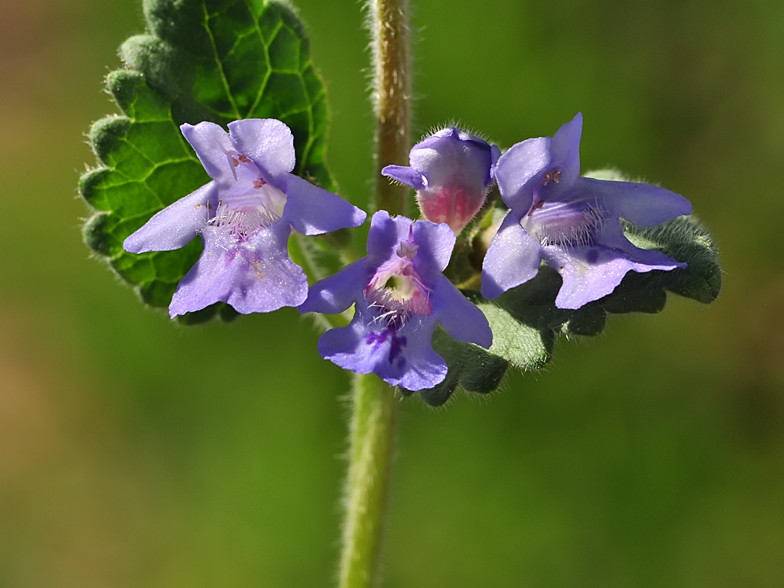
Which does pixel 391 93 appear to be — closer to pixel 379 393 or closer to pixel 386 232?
pixel 386 232

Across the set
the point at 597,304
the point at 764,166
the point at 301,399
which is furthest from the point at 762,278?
the point at 597,304

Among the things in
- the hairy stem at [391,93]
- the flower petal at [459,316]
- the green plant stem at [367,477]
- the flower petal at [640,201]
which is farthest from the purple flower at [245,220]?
the green plant stem at [367,477]

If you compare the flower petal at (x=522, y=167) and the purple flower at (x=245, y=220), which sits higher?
the flower petal at (x=522, y=167)

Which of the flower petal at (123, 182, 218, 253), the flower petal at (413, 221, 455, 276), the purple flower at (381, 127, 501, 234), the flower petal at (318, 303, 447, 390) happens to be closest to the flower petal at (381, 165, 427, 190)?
the purple flower at (381, 127, 501, 234)

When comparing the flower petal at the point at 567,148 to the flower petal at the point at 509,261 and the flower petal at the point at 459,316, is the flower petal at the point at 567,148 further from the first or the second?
the flower petal at the point at 459,316

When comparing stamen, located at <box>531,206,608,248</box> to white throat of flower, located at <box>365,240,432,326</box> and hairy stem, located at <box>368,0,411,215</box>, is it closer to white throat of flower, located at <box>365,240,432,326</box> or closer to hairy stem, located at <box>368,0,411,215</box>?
white throat of flower, located at <box>365,240,432,326</box>

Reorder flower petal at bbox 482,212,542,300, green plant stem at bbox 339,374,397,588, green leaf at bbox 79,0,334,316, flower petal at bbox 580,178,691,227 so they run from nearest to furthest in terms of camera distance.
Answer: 1. flower petal at bbox 482,212,542,300
2. flower petal at bbox 580,178,691,227
3. green leaf at bbox 79,0,334,316
4. green plant stem at bbox 339,374,397,588

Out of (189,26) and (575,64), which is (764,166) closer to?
(575,64)
